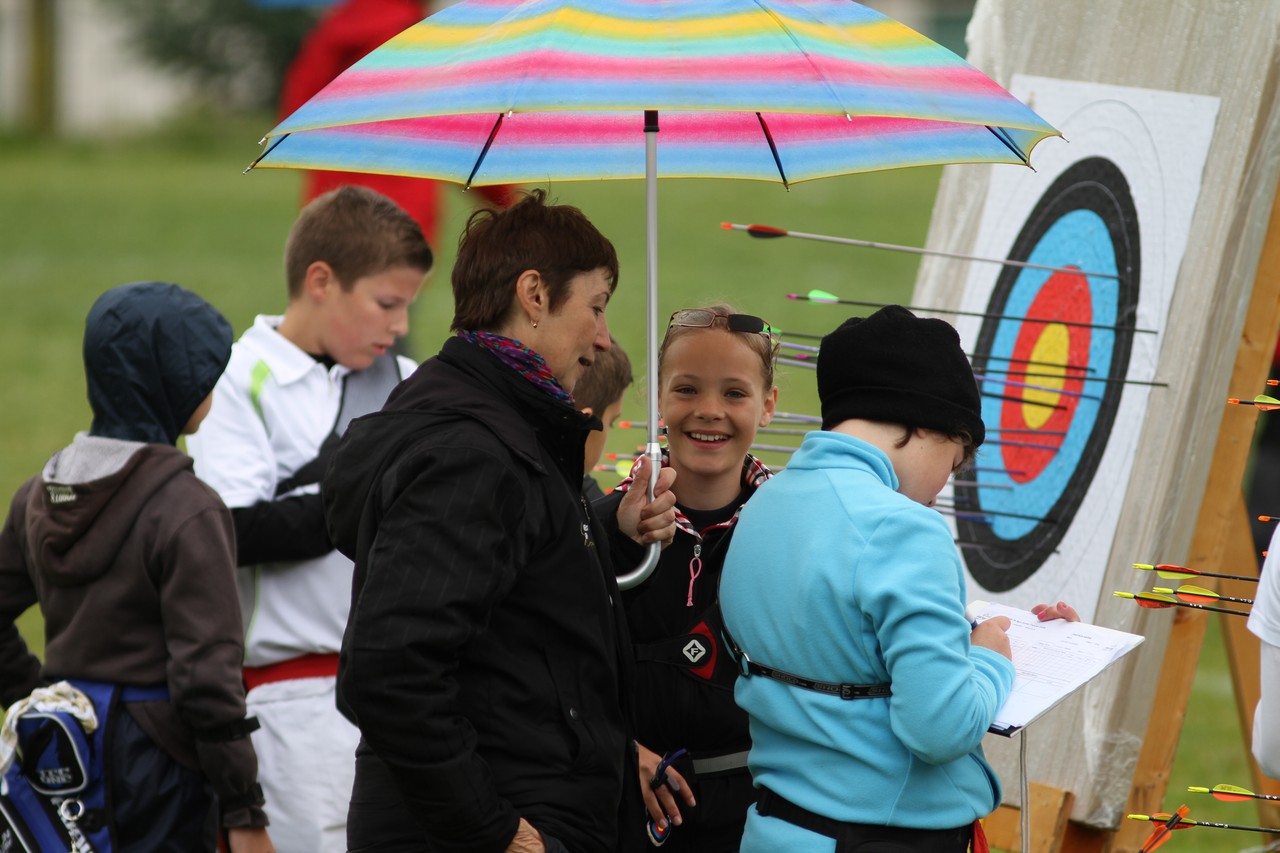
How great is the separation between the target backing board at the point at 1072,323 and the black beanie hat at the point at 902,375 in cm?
96

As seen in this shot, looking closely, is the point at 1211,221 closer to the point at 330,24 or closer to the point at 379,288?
the point at 379,288

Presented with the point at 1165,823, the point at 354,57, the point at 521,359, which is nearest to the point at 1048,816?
the point at 1165,823

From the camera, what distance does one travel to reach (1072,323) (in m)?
3.30

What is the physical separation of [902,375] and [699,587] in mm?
646

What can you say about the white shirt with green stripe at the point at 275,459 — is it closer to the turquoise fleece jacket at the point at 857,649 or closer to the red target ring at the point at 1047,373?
the turquoise fleece jacket at the point at 857,649

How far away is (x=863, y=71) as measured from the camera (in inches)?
94.7

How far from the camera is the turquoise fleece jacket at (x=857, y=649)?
86.9 inches

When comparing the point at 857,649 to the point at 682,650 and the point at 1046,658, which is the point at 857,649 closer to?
the point at 1046,658

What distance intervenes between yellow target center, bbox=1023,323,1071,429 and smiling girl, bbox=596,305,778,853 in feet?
2.89

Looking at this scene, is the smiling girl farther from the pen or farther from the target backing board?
the target backing board

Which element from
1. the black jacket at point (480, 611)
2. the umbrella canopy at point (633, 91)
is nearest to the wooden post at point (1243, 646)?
the umbrella canopy at point (633, 91)

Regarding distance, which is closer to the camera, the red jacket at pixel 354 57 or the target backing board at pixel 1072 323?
the target backing board at pixel 1072 323

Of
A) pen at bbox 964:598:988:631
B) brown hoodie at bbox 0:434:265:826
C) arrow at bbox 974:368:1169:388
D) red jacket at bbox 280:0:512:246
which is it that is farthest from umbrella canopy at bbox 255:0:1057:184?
red jacket at bbox 280:0:512:246

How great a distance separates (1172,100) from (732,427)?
121 cm
